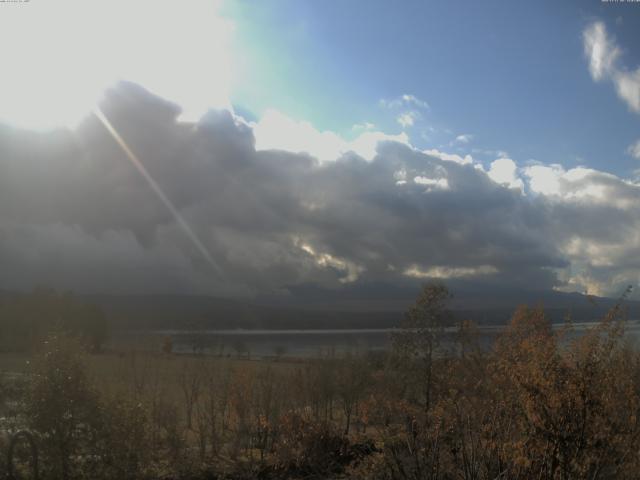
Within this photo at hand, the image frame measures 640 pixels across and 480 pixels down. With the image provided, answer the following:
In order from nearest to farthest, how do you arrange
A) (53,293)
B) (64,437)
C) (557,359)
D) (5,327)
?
(557,359)
(64,437)
(5,327)
(53,293)

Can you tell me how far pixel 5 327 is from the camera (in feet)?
147

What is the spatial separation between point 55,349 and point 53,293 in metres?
60.9

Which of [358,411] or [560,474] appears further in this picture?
[358,411]

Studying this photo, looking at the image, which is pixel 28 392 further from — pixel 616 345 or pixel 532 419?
pixel 616 345

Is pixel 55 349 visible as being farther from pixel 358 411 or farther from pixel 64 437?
pixel 358 411

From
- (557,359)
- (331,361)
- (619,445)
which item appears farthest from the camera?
(331,361)

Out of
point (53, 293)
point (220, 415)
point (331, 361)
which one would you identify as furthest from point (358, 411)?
point (53, 293)

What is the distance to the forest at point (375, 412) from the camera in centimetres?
840

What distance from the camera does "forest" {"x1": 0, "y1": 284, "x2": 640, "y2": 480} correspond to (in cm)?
840

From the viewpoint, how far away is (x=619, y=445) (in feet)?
27.2

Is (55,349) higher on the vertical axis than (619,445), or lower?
higher

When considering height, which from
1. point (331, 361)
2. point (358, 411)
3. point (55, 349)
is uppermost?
point (55, 349)

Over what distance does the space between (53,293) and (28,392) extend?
60.7 metres

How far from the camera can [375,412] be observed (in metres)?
17.3
